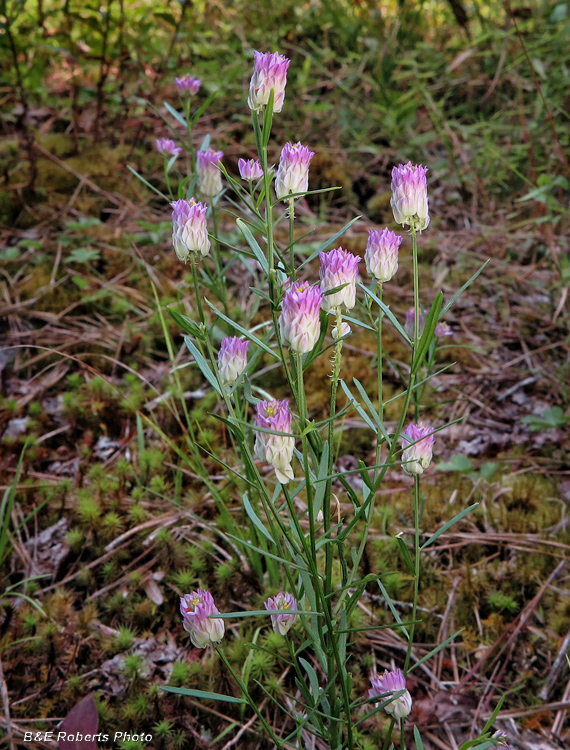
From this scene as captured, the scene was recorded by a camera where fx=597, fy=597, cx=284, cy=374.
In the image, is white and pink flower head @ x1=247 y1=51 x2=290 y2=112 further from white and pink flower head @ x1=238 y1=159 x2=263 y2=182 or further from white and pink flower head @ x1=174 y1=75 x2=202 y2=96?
white and pink flower head @ x1=174 y1=75 x2=202 y2=96

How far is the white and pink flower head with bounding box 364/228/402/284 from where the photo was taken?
2.90 feet

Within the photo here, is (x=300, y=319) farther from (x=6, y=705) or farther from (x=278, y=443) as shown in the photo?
(x=6, y=705)

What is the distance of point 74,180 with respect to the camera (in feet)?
9.89

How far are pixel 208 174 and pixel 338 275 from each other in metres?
0.62

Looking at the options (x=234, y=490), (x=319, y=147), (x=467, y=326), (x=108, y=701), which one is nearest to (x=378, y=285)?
(x=234, y=490)

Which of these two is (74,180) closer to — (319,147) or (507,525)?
(319,147)

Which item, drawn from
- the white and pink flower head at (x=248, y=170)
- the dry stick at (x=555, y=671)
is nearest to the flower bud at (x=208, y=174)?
the white and pink flower head at (x=248, y=170)

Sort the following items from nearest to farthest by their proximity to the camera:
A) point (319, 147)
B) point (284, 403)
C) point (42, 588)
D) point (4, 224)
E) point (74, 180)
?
1. point (284, 403)
2. point (42, 588)
3. point (4, 224)
4. point (74, 180)
5. point (319, 147)

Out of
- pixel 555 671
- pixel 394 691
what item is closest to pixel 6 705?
pixel 394 691

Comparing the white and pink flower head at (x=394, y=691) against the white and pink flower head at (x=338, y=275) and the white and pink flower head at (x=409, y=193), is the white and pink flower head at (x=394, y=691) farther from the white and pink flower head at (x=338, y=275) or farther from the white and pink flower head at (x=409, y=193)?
the white and pink flower head at (x=409, y=193)

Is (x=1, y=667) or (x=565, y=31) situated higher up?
(x=565, y=31)

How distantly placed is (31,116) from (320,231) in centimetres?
201

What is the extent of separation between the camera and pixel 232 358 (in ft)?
3.10

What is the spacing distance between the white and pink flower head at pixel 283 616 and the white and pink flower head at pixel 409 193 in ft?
2.05
